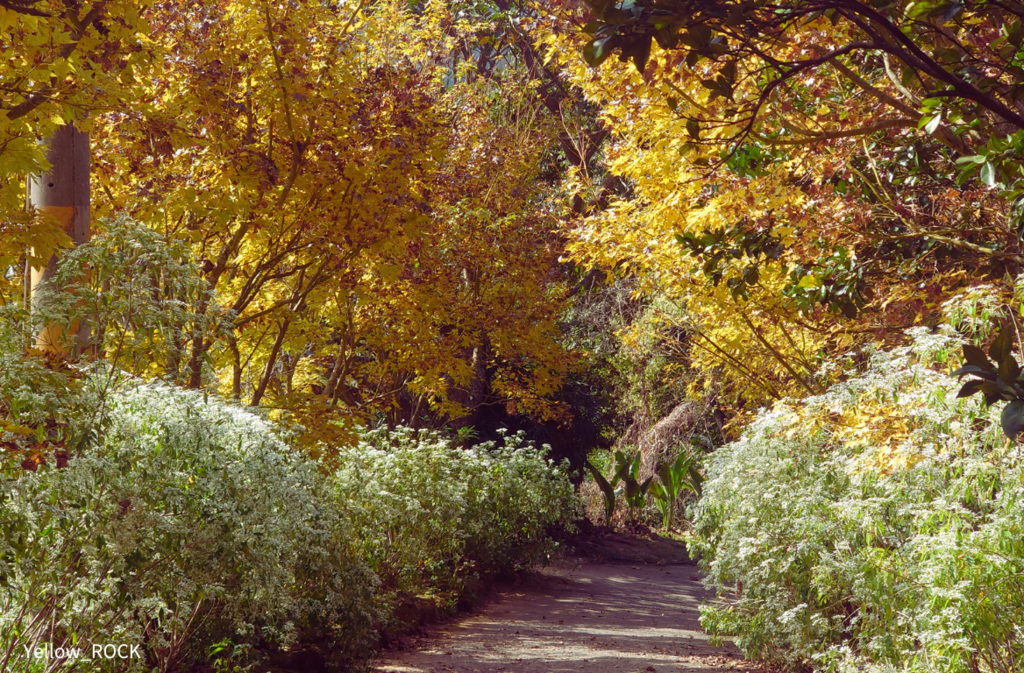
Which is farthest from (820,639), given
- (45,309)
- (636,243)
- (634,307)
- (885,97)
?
(634,307)

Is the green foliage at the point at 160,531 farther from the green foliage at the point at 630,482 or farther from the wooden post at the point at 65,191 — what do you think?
the green foliage at the point at 630,482

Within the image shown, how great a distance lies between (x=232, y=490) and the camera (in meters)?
5.07

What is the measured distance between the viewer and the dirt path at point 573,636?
8.12 m

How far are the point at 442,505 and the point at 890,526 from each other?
18.0 ft

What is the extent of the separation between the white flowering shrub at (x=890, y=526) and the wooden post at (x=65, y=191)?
4.98 metres

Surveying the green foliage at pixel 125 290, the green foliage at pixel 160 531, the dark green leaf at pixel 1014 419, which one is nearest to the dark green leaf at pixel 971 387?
the dark green leaf at pixel 1014 419

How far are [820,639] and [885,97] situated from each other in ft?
14.4

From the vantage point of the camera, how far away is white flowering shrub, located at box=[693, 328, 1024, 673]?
4.55 m

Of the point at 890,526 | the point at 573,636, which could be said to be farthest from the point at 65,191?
the point at 573,636

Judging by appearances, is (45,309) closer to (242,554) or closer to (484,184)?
(242,554)

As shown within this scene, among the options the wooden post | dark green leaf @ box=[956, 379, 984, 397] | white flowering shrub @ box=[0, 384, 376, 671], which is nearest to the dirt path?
white flowering shrub @ box=[0, 384, 376, 671]

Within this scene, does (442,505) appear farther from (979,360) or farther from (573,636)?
(979,360)

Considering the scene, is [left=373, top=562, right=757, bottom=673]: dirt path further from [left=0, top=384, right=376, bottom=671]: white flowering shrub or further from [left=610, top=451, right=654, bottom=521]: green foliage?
[left=610, top=451, right=654, bottom=521]: green foliage

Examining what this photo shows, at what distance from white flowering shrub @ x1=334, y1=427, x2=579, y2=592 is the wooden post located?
10.6ft
